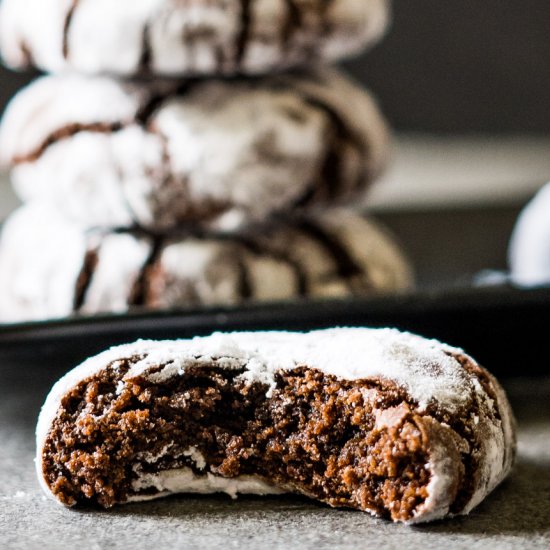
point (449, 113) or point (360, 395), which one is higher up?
point (360, 395)

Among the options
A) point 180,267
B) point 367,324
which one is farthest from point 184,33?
point 367,324

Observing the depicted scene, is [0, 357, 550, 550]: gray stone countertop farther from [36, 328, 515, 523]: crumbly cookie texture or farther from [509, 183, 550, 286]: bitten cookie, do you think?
[509, 183, 550, 286]: bitten cookie

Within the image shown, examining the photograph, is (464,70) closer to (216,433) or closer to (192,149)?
(192,149)

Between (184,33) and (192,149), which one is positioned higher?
(184,33)

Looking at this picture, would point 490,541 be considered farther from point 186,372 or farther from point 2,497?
point 2,497

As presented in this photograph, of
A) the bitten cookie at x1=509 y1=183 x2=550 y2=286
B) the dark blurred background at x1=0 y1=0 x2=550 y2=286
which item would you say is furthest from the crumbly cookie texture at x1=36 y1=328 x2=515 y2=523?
the dark blurred background at x1=0 y1=0 x2=550 y2=286

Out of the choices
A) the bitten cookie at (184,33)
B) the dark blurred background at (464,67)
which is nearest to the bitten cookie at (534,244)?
the bitten cookie at (184,33)

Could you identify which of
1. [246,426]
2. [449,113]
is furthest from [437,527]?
[449,113]
